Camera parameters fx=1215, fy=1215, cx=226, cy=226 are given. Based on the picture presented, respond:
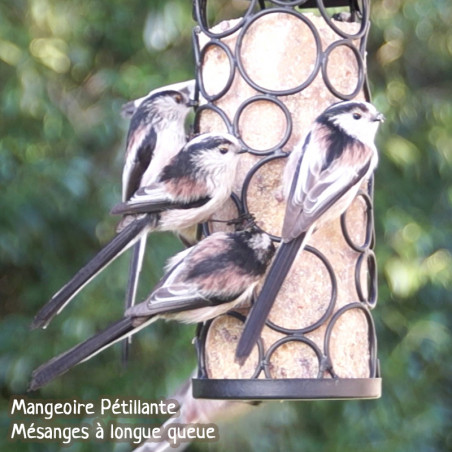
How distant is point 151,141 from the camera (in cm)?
321

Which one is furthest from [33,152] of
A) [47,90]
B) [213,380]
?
[213,380]

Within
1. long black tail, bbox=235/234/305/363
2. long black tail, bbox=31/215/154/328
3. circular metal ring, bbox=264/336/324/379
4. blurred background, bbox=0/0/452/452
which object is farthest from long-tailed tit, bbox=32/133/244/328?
blurred background, bbox=0/0/452/452

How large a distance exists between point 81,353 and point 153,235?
6.46ft

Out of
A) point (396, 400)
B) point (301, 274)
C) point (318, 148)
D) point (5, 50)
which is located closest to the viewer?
point (318, 148)

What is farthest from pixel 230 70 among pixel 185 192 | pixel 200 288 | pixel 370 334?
pixel 370 334

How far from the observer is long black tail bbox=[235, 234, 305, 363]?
8.64ft

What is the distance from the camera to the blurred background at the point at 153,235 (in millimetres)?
4668

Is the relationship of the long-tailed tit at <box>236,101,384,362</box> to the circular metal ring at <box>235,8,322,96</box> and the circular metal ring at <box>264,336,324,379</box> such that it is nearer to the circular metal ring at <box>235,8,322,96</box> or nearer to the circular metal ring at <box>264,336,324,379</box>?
the circular metal ring at <box>235,8,322,96</box>

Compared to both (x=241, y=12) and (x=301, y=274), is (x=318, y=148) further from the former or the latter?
(x=241, y=12)

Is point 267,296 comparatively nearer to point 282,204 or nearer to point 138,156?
point 282,204

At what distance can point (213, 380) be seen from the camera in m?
2.96

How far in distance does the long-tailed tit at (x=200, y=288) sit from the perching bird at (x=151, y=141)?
35cm

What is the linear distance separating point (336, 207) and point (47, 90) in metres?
2.18

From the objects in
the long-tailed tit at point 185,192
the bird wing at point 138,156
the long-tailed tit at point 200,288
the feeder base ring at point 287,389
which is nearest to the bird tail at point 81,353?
the long-tailed tit at point 200,288
